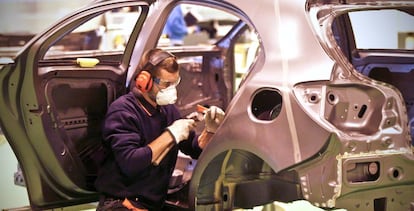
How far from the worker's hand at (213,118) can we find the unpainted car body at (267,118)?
0.19 metres

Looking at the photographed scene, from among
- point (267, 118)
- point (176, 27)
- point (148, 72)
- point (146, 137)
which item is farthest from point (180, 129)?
point (176, 27)

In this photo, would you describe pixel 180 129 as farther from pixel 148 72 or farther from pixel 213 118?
pixel 148 72

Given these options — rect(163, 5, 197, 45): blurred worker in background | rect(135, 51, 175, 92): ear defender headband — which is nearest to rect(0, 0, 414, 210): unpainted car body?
rect(135, 51, 175, 92): ear defender headband

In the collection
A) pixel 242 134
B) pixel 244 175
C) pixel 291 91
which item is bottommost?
pixel 244 175

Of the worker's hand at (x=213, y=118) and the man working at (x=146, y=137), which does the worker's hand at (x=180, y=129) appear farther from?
the worker's hand at (x=213, y=118)

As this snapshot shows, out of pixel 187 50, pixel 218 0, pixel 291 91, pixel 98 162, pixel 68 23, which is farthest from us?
pixel 187 50

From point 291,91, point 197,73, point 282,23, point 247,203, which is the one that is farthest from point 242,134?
point 197,73

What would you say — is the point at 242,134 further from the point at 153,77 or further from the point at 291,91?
the point at 153,77

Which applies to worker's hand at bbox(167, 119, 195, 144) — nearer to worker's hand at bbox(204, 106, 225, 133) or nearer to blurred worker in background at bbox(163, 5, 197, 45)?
worker's hand at bbox(204, 106, 225, 133)

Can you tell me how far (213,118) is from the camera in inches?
133

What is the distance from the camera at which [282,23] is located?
3068 millimetres

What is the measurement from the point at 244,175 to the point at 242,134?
0.42 metres

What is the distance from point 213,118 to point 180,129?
21cm

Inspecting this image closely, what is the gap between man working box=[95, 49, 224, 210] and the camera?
11.1ft
